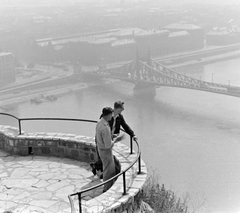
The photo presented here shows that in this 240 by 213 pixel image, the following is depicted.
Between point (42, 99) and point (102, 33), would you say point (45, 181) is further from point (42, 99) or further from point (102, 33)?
point (102, 33)

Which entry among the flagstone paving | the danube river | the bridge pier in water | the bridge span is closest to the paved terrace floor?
the flagstone paving

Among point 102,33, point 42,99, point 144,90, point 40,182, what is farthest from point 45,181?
point 102,33

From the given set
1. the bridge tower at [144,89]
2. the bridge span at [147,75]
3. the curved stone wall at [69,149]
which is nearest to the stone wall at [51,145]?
the curved stone wall at [69,149]

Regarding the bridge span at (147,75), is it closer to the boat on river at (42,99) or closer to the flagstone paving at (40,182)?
the boat on river at (42,99)

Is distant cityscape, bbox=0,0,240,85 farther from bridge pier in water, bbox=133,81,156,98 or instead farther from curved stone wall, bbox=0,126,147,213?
curved stone wall, bbox=0,126,147,213

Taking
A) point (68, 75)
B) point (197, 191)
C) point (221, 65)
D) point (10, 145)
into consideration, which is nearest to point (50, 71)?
point (68, 75)

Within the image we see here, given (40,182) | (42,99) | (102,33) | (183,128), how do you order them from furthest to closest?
(102,33), (42,99), (183,128), (40,182)

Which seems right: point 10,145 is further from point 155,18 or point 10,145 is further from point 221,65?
point 155,18
